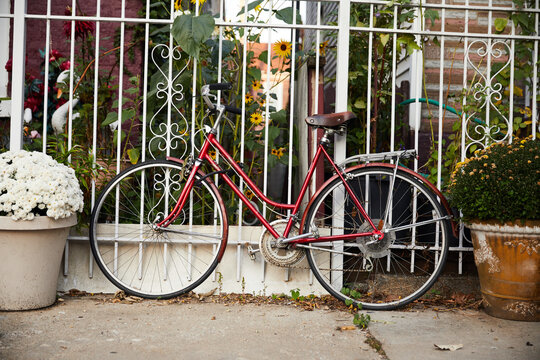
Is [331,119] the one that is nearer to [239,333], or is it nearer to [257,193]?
[257,193]

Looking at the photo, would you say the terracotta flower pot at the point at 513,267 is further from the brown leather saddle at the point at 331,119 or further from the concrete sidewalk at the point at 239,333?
the brown leather saddle at the point at 331,119

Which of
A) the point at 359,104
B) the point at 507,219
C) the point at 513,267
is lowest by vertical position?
the point at 513,267

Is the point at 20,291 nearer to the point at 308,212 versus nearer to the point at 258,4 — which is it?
the point at 308,212

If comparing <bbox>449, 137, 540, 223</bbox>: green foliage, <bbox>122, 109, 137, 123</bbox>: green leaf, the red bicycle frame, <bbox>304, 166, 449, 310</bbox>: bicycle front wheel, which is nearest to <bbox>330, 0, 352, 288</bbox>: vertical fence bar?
<bbox>304, 166, 449, 310</bbox>: bicycle front wheel

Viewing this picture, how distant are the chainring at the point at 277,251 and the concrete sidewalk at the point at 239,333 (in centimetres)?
28

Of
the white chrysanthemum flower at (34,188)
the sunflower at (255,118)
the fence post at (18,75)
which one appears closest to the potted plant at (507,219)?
the sunflower at (255,118)

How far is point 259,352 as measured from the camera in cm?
247

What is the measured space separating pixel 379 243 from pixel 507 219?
726 mm

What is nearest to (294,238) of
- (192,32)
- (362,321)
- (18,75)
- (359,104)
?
(362,321)

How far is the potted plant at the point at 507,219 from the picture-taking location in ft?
9.57

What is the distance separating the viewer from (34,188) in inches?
117

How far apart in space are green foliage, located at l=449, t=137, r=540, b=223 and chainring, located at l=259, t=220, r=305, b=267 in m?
0.98

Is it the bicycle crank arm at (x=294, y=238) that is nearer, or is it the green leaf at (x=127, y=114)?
the bicycle crank arm at (x=294, y=238)

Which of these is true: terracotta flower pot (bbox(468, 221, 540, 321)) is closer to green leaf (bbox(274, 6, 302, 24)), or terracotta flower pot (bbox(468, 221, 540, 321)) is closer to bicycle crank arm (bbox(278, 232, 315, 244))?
bicycle crank arm (bbox(278, 232, 315, 244))
